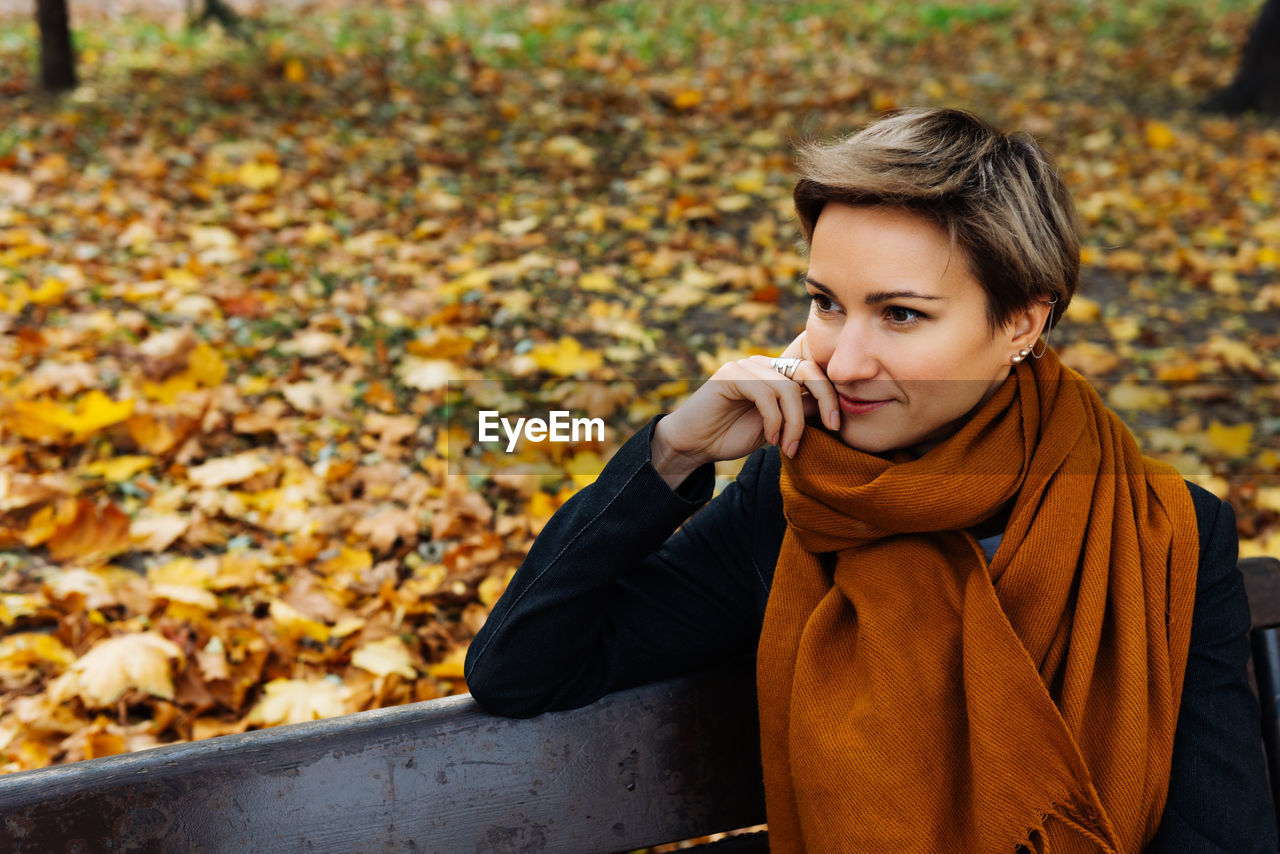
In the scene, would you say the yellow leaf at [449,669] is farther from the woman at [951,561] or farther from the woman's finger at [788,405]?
the woman's finger at [788,405]

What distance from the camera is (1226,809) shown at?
1424mm

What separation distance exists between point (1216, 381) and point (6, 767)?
13.0ft

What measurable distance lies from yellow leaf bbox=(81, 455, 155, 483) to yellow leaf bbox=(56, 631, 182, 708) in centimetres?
Result: 79

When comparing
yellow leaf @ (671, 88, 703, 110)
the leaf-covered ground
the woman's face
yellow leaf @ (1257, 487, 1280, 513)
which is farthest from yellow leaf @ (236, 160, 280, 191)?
yellow leaf @ (1257, 487, 1280, 513)

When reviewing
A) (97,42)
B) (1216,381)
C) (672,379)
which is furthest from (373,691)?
(97,42)

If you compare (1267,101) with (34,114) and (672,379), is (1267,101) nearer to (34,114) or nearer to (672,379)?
(672,379)

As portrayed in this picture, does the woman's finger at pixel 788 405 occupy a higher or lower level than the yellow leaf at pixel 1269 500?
higher

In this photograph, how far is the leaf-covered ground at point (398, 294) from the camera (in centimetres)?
242

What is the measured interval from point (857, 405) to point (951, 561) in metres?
0.28

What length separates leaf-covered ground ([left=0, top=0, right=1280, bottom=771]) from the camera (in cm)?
242

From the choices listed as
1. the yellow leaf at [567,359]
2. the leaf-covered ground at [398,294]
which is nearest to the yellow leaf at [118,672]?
the leaf-covered ground at [398,294]

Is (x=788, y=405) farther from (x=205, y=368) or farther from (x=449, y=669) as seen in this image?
(x=205, y=368)

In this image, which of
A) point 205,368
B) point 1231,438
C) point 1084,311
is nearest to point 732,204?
point 1084,311

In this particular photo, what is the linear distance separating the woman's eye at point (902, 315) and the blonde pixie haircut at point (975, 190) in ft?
0.32
